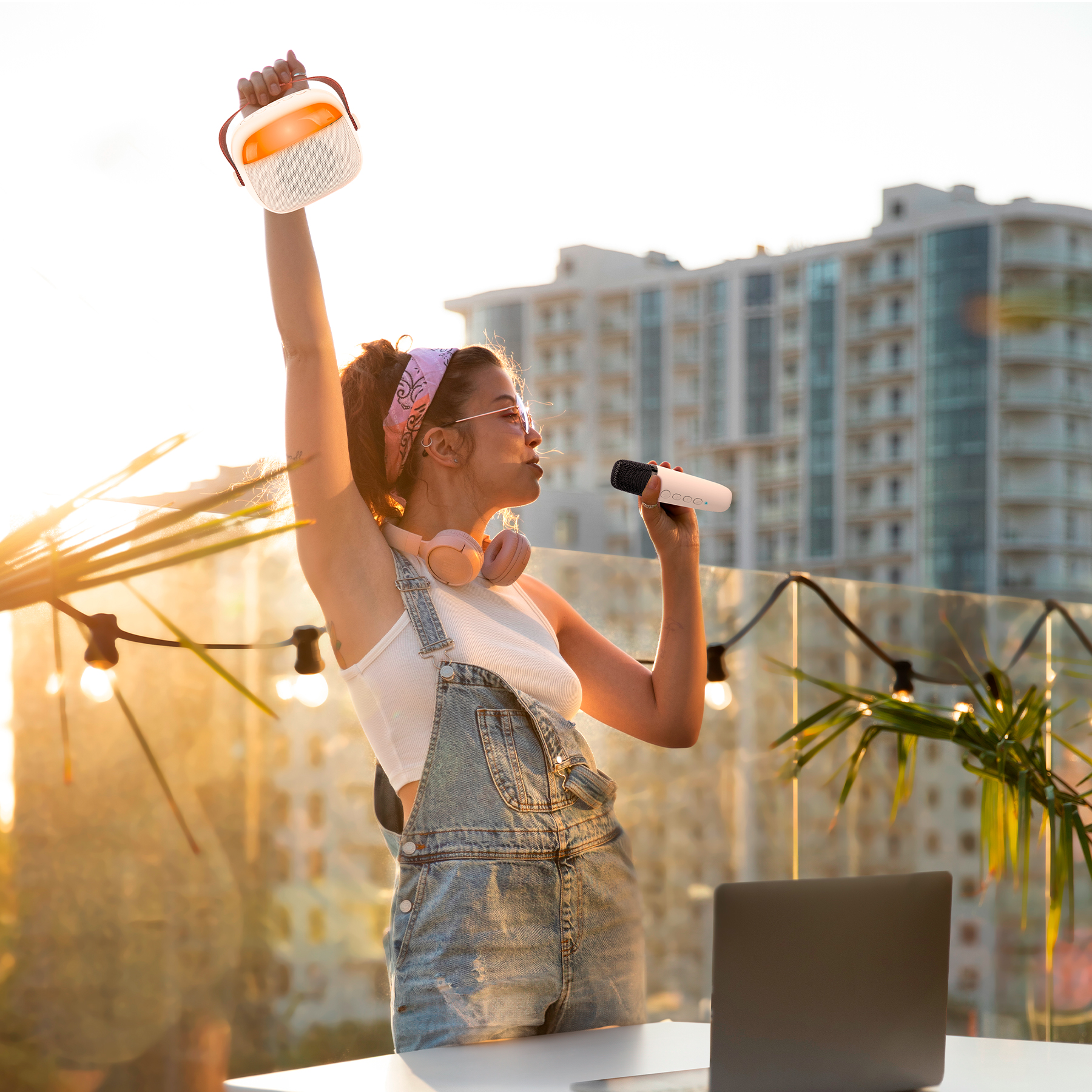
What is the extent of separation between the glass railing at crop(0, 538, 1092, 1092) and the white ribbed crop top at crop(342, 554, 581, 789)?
2.65 ft

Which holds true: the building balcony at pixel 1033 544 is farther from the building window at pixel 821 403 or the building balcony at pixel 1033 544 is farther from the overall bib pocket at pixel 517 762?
the overall bib pocket at pixel 517 762

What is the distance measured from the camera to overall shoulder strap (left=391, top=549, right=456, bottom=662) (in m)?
1.17

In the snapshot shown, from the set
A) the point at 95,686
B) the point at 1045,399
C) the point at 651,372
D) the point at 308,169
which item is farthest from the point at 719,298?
the point at 308,169

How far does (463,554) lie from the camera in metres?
1.23

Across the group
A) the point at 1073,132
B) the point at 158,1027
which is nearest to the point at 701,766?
the point at 158,1027

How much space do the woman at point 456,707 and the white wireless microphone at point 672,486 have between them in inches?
0.6

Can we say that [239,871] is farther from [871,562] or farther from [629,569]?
[871,562]

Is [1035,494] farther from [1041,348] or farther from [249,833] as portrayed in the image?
[249,833]

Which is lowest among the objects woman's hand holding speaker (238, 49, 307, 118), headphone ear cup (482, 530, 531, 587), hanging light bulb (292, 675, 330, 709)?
hanging light bulb (292, 675, 330, 709)

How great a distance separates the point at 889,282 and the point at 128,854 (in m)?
48.7

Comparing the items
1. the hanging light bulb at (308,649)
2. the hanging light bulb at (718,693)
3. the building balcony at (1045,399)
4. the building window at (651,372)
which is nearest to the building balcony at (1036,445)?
the building balcony at (1045,399)

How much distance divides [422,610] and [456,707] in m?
0.11

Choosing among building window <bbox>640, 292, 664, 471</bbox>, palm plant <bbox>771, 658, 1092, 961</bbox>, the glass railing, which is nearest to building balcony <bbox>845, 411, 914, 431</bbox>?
building window <bbox>640, 292, 664, 471</bbox>

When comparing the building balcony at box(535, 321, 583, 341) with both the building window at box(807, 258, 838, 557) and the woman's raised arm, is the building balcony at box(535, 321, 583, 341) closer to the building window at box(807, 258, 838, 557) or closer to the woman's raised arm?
the building window at box(807, 258, 838, 557)
